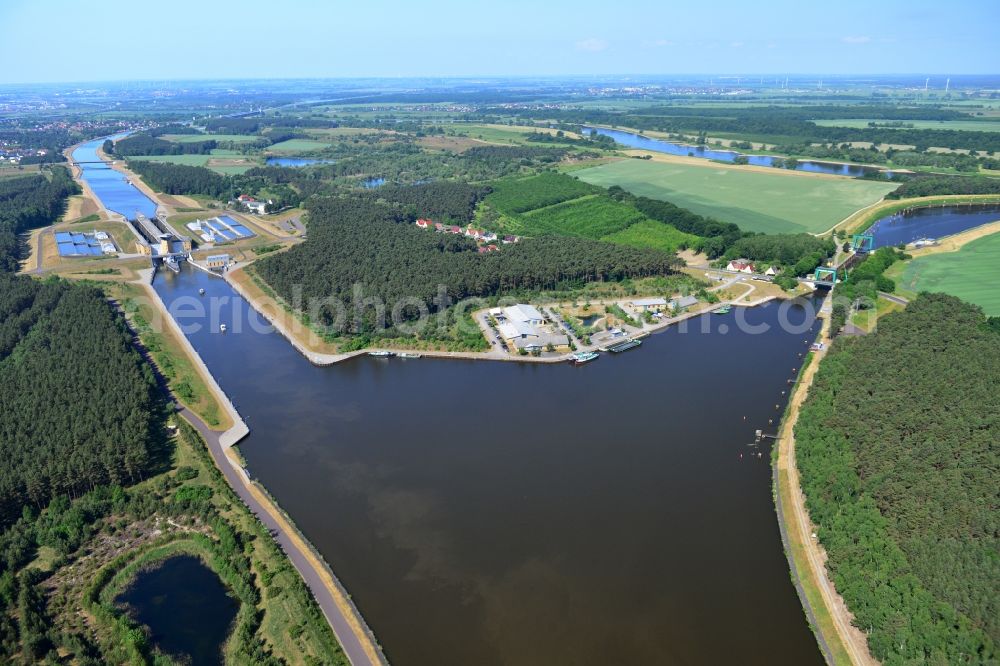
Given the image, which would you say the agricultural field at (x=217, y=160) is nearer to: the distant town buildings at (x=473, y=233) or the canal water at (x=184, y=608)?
the distant town buildings at (x=473, y=233)

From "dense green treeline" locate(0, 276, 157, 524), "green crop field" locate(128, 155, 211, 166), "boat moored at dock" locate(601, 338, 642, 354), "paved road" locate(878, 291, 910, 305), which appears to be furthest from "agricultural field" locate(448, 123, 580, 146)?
"dense green treeline" locate(0, 276, 157, 524)

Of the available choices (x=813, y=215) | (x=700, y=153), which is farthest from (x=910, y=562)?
(x=700, y=153)

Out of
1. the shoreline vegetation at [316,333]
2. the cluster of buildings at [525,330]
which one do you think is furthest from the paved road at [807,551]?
the cluster of buildings at [525,330]

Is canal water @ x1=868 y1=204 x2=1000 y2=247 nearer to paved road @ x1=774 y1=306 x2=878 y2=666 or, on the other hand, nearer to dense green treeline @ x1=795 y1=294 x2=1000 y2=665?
dense green treeline @ x1=795 y1=294 x2=1000 y2=665

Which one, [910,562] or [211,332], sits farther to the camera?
[211,332]

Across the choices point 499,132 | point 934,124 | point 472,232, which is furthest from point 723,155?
point 472,232

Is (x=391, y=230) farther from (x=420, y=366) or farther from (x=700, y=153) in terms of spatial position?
(x=700, y=153)

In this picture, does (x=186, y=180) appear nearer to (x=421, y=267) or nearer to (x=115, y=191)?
(x=115, y=191)
